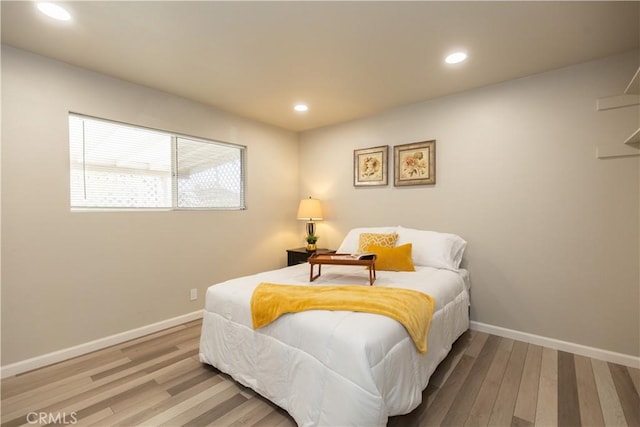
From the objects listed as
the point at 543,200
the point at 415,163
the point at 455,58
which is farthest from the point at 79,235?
the point at 543,200

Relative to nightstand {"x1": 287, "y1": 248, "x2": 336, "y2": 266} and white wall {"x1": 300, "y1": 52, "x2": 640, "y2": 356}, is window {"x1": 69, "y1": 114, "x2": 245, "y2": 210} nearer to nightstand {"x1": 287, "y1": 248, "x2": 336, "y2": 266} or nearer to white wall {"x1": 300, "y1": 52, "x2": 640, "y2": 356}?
nightstand {"x1": 287, "y1": 248, "x2": 336, "y2": 266}

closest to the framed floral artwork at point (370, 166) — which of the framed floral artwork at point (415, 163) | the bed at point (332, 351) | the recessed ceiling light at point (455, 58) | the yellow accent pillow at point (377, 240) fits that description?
the framed floral artwork at point (415, 163)

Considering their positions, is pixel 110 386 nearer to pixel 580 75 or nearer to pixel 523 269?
pixel 523 269

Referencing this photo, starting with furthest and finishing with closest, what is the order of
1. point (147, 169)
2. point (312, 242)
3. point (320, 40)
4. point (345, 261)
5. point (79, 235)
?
point (312, 242), point (147, 169), point (79, 235), point (345, 261), point (320, 40)

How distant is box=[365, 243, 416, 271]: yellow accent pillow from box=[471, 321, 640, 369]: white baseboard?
1052mm

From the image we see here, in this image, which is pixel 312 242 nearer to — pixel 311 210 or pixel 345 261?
pixel 311 210

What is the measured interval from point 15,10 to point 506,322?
4.41 m

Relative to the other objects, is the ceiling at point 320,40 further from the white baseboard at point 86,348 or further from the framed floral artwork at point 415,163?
the white baseboard at point 86,348

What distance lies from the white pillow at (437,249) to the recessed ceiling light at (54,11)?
310 centimetres

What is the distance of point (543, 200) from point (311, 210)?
2.51 meters

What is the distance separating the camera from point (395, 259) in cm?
267

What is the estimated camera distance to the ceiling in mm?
1785

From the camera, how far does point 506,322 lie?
2809mm

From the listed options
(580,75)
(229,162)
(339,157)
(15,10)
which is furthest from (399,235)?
(15,10)
